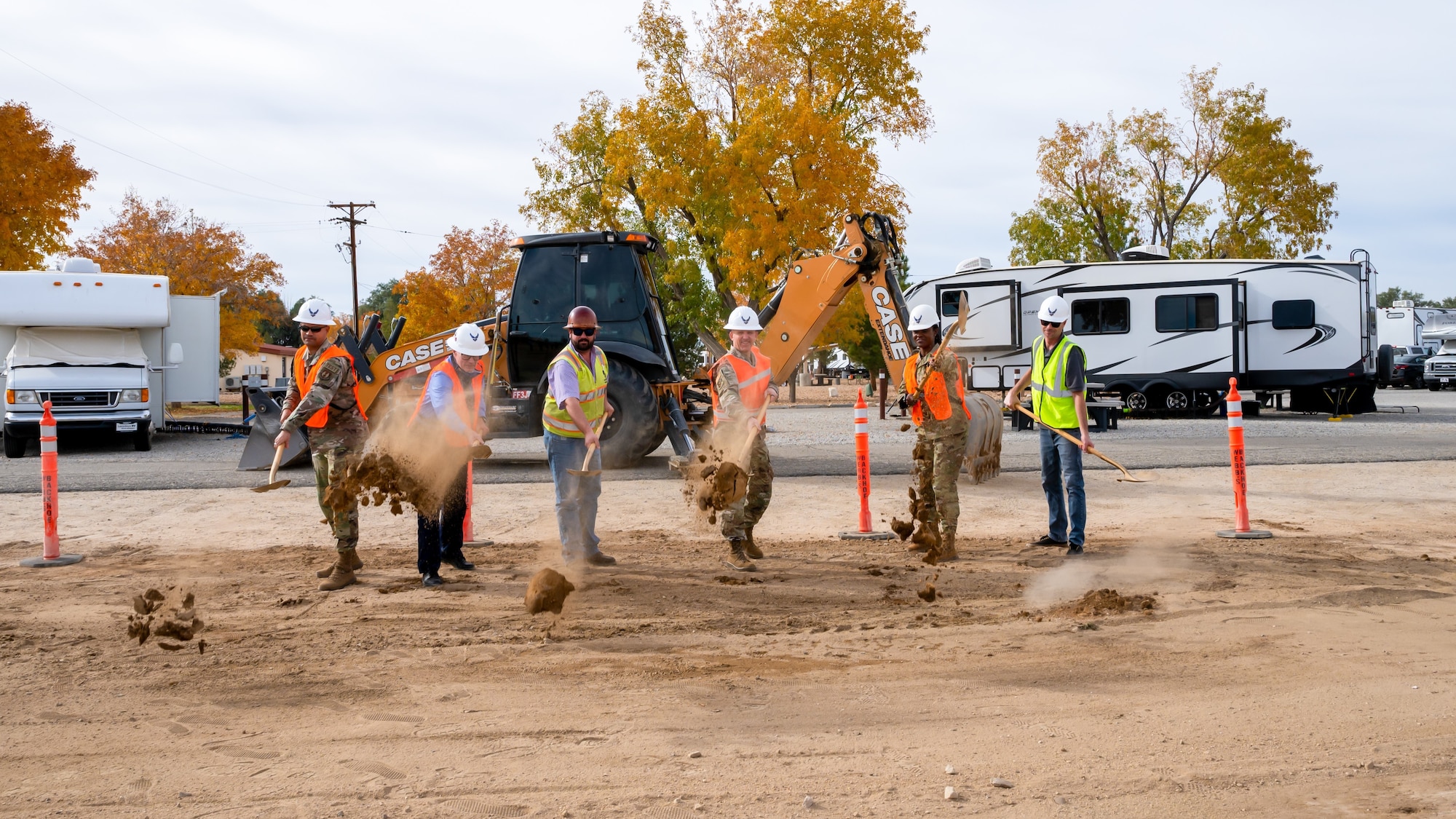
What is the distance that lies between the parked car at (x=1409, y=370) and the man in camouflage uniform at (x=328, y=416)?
45711 millimetres

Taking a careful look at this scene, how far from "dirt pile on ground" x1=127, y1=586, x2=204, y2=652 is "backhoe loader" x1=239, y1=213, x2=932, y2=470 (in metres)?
6.92

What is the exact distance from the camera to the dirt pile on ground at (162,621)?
236 inches

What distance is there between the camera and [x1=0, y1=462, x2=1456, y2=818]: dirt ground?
3805 mm

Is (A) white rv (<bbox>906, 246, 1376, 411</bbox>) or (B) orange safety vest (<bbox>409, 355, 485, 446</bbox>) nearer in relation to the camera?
(B) orange safety vest (<bbox>409, 355, 485, 446</bbox>)

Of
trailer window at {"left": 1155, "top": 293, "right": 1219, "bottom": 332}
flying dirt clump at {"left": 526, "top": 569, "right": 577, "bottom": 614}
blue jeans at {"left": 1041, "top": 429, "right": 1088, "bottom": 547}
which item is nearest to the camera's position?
flying dirt clump at {"left": 526, "top": 569, "right": 577, "bottom": 614}

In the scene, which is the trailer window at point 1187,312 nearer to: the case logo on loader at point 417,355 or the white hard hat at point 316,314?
the case logo on loader at point 417,355

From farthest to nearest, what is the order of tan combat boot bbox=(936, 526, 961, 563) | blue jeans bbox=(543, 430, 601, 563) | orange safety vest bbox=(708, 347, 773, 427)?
tan combat boot bbox=(936, 526, 961, 563) → orange safety vest bbox=(708, 347, 773, 427) → blue jeans bbox=(543, 430, 601, 563)

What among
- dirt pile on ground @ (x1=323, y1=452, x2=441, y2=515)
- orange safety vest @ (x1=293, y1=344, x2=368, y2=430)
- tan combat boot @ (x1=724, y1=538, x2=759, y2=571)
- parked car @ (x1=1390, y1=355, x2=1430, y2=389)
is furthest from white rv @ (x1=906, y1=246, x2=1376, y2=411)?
parked car @ (x1=1390, y1=355, x2=1430, y2=389)

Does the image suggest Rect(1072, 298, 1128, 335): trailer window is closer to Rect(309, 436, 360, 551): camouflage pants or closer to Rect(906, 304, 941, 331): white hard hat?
Rect(906, 304, 941, 331): white hard hat

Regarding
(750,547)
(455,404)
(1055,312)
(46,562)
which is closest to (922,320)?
(1055,312)

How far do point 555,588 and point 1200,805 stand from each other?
3901 millimetres

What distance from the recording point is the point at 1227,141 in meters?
36.3

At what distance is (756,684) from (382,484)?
3.64 m

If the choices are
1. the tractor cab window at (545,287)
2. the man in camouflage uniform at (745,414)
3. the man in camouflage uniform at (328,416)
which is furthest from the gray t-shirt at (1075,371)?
the tractor cab window at (545,287)
